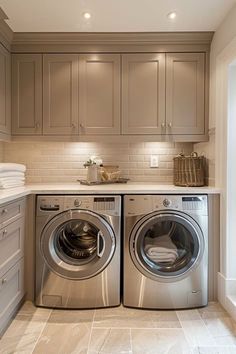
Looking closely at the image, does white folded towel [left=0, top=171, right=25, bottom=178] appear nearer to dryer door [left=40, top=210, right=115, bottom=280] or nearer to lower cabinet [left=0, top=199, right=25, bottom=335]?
lower cabinet [left=0, top=199, right=25, bottom=335]

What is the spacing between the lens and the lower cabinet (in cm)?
181

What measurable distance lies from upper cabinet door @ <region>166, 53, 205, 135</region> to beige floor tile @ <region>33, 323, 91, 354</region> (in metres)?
1.84

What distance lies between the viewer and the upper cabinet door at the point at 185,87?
2.57 metres

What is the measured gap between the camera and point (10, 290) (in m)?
1.96

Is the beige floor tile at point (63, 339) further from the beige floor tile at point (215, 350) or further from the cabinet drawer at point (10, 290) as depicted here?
the beige floor tile at point (215, 350)

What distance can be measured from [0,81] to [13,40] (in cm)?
47

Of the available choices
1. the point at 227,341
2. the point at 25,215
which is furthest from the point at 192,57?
the point at 227,341

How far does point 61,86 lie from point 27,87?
32 cm

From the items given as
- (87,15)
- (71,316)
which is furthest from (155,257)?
(87,15)

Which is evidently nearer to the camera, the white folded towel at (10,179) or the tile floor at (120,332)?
the tile floor at (120,332)

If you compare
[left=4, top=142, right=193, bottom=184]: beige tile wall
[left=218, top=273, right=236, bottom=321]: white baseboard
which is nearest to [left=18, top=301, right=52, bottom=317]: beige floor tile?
[left=4, top=142, right=193, bottom=184]: beige tile wall

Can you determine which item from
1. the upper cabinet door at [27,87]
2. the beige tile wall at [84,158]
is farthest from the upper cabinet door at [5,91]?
the beige tile wall at [84,158]

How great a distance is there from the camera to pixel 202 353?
1.71 metres

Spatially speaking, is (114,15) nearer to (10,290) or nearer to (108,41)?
(108,41)
